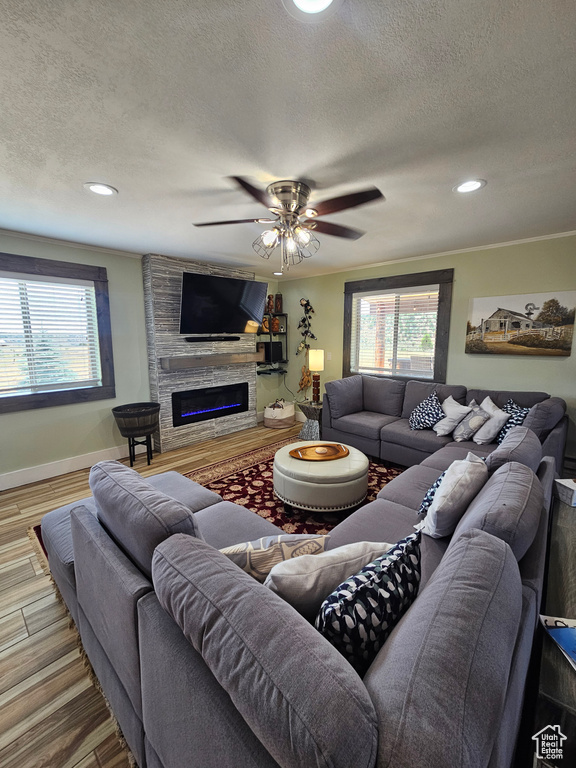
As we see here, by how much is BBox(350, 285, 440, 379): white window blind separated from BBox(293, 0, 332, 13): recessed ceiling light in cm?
351

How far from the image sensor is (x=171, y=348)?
4227mm

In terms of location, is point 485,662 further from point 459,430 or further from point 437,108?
point 459,430

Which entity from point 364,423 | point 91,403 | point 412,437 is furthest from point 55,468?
point 412,437

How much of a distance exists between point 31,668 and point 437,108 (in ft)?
10.2

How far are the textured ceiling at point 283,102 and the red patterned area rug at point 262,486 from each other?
243 centimetres

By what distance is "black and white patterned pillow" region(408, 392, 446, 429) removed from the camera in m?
3.51

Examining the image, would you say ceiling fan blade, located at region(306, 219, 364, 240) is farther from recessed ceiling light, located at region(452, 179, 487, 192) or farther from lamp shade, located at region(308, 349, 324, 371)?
lamp shade, located at region(308, 349, 324, 371)

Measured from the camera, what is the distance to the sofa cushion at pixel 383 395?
4.13 meters

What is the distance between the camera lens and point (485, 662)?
0.65 m

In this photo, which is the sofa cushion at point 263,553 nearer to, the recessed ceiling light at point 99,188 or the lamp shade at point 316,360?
the recessed ceiling light at point 99,188

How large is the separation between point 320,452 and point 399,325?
233cm

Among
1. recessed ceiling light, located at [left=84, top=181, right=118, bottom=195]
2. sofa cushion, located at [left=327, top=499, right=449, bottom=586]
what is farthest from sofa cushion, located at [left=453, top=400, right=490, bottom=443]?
recessed ceiling light, located at [left=84, top=181, right=118, bottom=195]

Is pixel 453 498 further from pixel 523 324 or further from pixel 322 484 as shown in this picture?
pixel 523 324

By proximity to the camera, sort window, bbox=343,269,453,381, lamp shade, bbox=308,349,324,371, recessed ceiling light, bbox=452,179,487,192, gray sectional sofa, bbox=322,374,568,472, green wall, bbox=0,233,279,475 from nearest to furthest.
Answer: recessed ceiling light, bbox=452,179,487,192
gray sectional sofa, bbox=322,374,568,472
green wall, bbox=0,233,279,475
window, bbox=343,269,453,381
lamp shade, bbox=308,349,324,371
